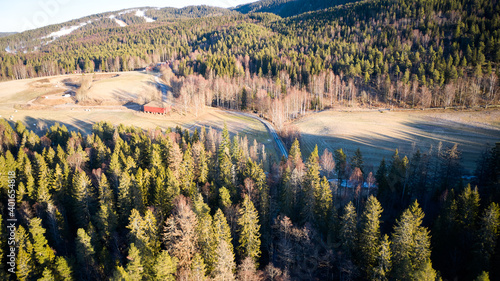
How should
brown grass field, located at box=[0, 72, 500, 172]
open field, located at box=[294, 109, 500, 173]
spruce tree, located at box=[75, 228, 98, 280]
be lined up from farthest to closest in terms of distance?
brown grass field, located at box=[0, 72, 500, 172] < open field, located at box=[294, 109, 500, 173] < spruce tree, located at box=[75, 228, 98, 280]

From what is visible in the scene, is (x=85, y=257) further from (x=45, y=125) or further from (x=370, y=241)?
(x=45, y=125)

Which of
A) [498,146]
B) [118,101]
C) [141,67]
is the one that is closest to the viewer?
[498,146]

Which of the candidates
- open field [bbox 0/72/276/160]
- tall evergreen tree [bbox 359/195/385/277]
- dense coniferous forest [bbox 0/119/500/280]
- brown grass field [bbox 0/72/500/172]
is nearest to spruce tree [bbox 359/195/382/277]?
tall evergreen tree [bbox 359/195/385/277]

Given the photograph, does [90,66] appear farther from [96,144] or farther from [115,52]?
[96,144]

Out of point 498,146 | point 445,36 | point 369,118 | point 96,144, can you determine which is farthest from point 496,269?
point 445,36

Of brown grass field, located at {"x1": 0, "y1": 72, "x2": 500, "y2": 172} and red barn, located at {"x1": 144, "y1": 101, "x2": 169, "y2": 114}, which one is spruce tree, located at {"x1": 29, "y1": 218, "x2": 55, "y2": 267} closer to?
brown grass field, located at {"x1": 0, "y1": 72, "x2": 500, "y2": 172}

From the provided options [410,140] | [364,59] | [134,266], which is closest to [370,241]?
[134,266]

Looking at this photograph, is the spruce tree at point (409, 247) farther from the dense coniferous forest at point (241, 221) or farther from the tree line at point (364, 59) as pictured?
the tree line at point (364, 59)
